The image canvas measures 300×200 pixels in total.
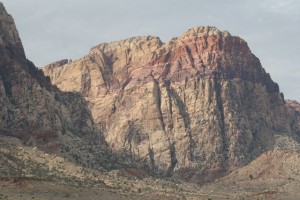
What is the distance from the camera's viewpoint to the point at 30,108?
120938mm

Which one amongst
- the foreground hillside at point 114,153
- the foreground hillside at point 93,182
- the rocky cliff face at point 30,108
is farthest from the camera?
the rocky cliff face at point 30,108

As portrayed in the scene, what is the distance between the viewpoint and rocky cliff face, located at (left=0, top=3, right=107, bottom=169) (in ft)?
384

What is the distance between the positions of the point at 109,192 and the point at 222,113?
10832 cm

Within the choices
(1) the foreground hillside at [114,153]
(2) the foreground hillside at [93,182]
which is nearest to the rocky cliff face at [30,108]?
(1) the foreground hillside at [114,153]

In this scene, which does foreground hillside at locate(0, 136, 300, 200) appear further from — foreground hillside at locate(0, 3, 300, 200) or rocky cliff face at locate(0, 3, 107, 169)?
rocky cliff face at locate(0, 3, 107, 169)

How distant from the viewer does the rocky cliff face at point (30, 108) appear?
4606 inches

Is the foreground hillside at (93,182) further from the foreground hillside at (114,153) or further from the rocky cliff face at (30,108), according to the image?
the rocky cliff face at (30,108)

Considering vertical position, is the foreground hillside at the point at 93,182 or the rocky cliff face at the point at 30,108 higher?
the rocky cliff face at the point at 30,108

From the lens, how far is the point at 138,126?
199 metres

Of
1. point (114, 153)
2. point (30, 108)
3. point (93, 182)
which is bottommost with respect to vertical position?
point (93, 182)

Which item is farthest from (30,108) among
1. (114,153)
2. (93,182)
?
(114,153)

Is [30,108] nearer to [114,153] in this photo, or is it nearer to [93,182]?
[93,182]

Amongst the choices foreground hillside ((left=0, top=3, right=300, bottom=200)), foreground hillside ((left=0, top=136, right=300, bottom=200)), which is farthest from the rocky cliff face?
foreground hillside ((left=0, top=136, right=300, bottom=200))

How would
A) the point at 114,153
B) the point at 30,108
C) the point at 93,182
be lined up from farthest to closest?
the point at 114,153
the point at 30,108
the point at 93,182
